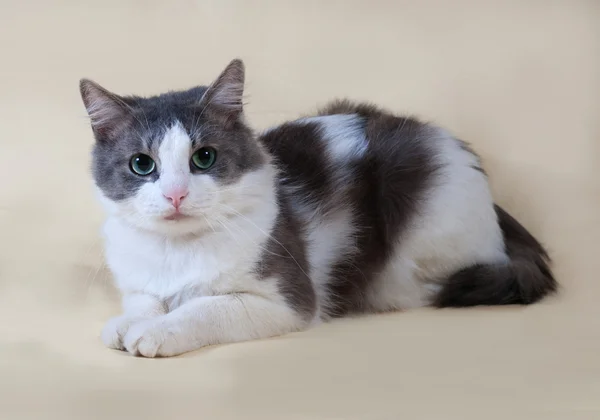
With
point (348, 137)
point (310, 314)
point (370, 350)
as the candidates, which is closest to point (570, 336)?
point (370, 350)

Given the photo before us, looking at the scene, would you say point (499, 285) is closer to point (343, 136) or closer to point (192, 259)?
point (343, 136)

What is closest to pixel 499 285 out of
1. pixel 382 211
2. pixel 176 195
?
pixel 382 211

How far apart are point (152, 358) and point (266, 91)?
1603mm

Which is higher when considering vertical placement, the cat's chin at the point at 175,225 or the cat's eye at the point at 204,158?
the cat's eye at the point at 204,158

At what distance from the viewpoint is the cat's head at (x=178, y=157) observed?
6.49ft

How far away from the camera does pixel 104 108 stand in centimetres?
212

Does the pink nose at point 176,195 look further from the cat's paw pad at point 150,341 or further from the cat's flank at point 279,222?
the cat's paw pad at point 150,341

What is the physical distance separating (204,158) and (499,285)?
3.20ft

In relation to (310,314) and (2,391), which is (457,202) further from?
(2,391)

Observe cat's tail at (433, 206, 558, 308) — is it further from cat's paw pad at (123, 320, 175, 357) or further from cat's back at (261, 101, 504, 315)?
cat's paw pad at (123, 320, 175, 357)

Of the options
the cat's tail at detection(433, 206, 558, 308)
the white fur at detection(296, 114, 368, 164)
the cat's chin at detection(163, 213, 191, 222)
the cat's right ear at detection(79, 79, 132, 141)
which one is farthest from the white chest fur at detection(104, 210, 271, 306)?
the cat's tail at detection(433, 206, 558, 308)

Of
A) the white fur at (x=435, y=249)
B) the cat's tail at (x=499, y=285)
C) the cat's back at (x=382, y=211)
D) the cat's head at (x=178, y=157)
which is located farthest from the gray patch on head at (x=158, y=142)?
the cat's tail at (x=499, y=285)

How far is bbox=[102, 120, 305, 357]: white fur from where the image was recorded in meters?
1.94

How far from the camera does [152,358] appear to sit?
6.16 ft
